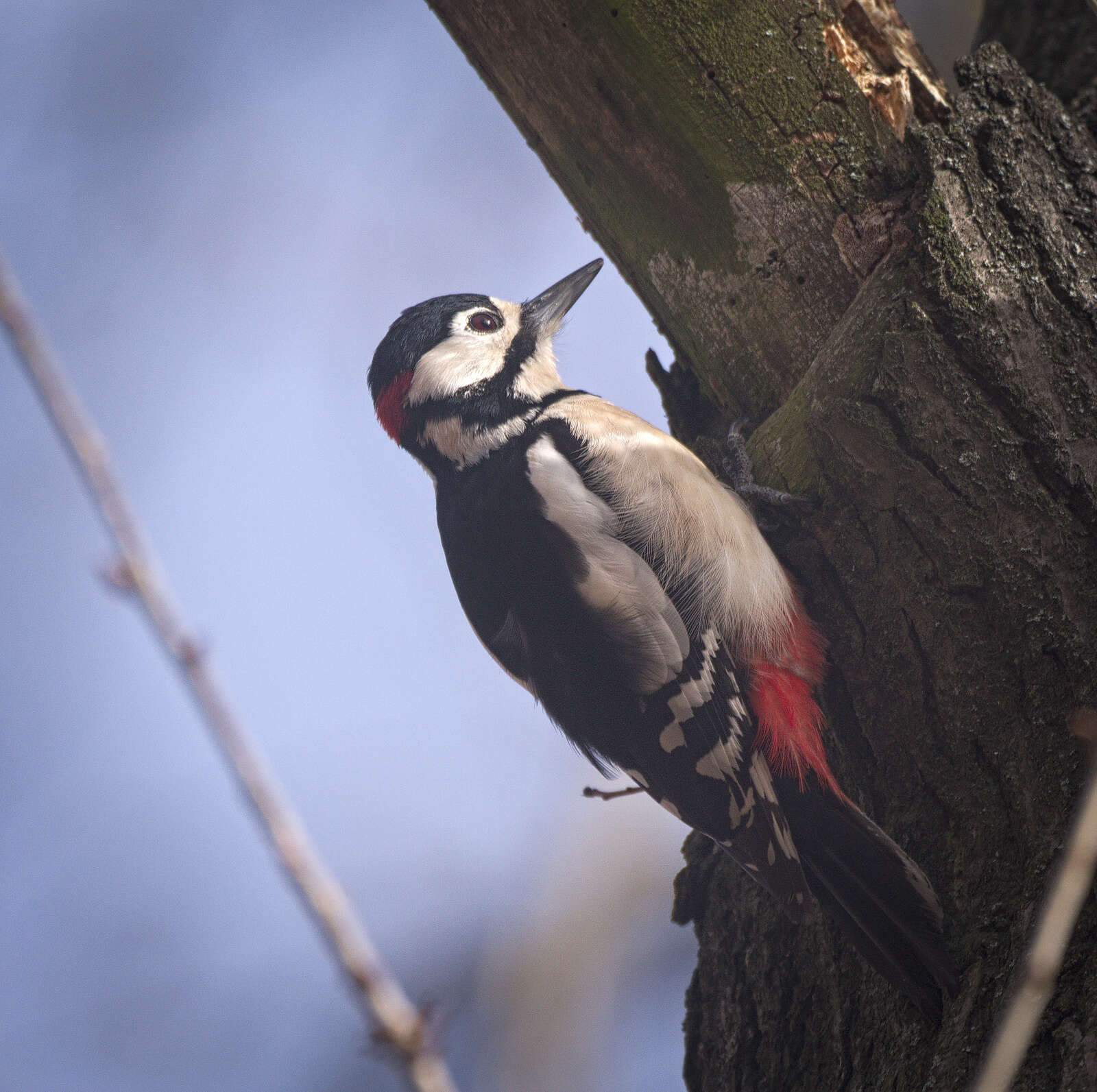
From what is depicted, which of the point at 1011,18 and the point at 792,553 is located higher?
the point at 1011,18

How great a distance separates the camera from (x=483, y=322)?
3188 millimetres

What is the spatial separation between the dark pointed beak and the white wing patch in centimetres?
80

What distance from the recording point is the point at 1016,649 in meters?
1.84

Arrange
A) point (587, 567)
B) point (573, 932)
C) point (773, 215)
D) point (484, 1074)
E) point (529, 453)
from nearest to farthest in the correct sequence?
point (773, 215), point (587, 567), point (529, 453), point (484, 1074), point (573, 932)

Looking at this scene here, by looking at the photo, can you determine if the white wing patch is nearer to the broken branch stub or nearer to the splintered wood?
the broken branch stub

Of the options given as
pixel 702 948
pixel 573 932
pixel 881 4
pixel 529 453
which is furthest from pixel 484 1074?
pixel 881 4

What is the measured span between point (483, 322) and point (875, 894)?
2.07m

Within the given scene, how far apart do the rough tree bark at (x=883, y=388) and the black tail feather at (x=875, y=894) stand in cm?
6

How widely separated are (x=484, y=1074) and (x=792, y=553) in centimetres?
345

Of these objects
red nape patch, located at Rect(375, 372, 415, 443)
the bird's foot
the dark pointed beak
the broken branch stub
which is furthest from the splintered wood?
red nape patch, located at Rect(375, 372, 415, 443)

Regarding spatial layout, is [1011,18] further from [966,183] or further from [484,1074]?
[484,1074]

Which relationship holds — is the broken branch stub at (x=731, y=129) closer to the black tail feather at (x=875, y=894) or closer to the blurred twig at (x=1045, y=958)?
the black tail feather at (x=875, y=894)

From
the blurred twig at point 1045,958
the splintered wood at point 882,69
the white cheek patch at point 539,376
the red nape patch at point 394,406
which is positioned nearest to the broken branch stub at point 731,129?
the splintered wood at point 882,69

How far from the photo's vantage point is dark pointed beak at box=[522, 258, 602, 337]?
10.5ft
